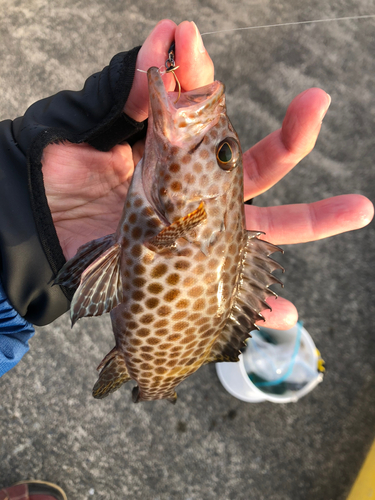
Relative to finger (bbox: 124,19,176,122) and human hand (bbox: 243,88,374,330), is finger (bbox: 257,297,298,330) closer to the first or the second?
human hand (bbox: 243,88,374,330)

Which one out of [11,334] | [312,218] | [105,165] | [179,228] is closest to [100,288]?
[179,228]

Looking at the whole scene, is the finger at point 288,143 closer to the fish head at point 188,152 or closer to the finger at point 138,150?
the fish head at point 188,152

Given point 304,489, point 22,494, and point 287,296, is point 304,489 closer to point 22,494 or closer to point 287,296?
point 287,296

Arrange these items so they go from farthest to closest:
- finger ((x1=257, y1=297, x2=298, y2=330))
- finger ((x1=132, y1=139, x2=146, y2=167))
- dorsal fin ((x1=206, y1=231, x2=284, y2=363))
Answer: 1. finger ((x1=132, y1=139, x2=146, y2=167))
2. finger ((x1=257, y1=297, x2=298, y2=330))
3. dorsal fin ((x1=206, y1=231, x2=284, y2=363))

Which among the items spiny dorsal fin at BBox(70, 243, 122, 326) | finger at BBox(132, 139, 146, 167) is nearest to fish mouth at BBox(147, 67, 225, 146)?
spiny dorsal fin at BBox(70, 243, 122, 326)

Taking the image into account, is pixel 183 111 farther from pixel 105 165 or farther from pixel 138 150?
pixel 138 150

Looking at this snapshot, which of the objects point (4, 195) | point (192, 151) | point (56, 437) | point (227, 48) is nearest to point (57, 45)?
point (227, 48)
